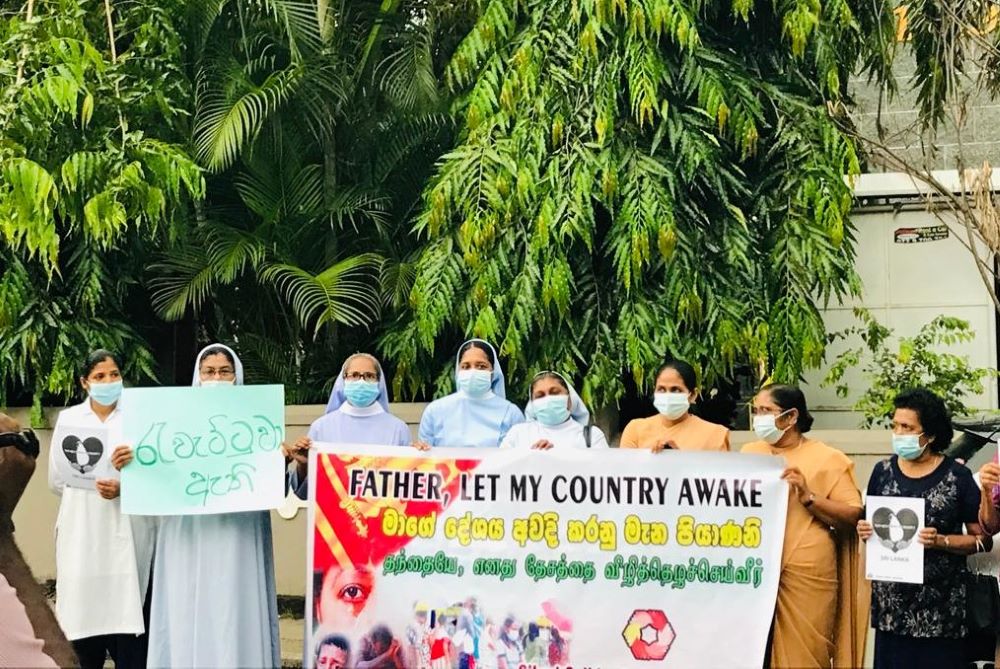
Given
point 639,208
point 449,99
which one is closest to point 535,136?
point 639,208

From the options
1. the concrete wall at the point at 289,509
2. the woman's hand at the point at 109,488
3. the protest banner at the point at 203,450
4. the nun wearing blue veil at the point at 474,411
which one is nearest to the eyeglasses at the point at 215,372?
the protest banner at the point at 203,450

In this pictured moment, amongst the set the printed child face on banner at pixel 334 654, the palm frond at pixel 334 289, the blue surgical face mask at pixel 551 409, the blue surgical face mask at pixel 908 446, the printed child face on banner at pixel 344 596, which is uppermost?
the palm frond at pixel 334 289

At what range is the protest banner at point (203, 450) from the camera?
6199 mm

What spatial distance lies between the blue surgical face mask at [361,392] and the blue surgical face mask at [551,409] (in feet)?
2.62

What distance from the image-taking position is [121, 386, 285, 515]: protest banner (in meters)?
6.20

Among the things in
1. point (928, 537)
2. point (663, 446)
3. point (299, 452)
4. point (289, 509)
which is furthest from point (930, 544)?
point (289, 509)

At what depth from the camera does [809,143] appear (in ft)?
28.9

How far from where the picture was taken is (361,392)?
21.4ft

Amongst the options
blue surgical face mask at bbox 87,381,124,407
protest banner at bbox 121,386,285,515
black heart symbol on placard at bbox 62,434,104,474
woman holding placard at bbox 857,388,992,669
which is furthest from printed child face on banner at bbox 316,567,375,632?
woman holding placard at bbox 857,388,992,669

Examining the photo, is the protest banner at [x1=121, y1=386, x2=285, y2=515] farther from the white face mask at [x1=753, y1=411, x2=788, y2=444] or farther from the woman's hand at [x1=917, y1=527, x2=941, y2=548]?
the woman's hand at [x1=917, y1=527, x2=941, y2=548]

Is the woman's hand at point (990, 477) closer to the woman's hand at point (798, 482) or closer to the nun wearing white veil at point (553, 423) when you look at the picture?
the woman's hand at point (798, 482)

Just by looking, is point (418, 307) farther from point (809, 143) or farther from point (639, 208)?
point (809, 143)

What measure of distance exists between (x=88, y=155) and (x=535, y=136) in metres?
3.03

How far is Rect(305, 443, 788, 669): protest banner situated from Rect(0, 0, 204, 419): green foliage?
348 centimetres
